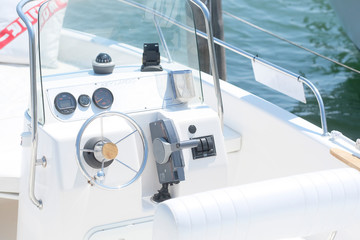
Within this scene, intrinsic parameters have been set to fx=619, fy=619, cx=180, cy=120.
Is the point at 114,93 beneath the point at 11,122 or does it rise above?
A: above

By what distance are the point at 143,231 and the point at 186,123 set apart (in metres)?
0.42

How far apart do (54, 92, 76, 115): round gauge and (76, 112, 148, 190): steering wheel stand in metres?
0.09

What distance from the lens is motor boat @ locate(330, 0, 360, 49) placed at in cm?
577

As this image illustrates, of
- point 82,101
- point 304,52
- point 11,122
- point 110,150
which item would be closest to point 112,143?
point 110,150

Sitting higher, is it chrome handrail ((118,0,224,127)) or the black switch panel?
chrome handrail ((118,0,224,127))

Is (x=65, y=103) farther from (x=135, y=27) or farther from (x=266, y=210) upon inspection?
(x=266, y=210)

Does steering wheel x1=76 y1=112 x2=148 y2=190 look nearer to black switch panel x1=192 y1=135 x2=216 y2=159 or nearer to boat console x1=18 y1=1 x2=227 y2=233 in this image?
boat console x1=18 y1=1 x2=227 y2=233

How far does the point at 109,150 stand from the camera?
2014 millimetres

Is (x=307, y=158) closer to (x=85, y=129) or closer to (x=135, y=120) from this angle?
(x=135, y=120)

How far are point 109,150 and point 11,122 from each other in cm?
115

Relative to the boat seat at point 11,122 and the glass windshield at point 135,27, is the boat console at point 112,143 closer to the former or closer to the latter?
the glass windshield at point 135,27

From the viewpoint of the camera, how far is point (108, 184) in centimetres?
212

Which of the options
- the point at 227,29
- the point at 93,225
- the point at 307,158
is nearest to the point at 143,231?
the point at 93,225

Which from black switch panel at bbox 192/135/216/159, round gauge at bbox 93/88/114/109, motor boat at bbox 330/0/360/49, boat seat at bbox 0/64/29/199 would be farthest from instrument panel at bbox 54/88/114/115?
motor boat at bbox 330/0/360/49
